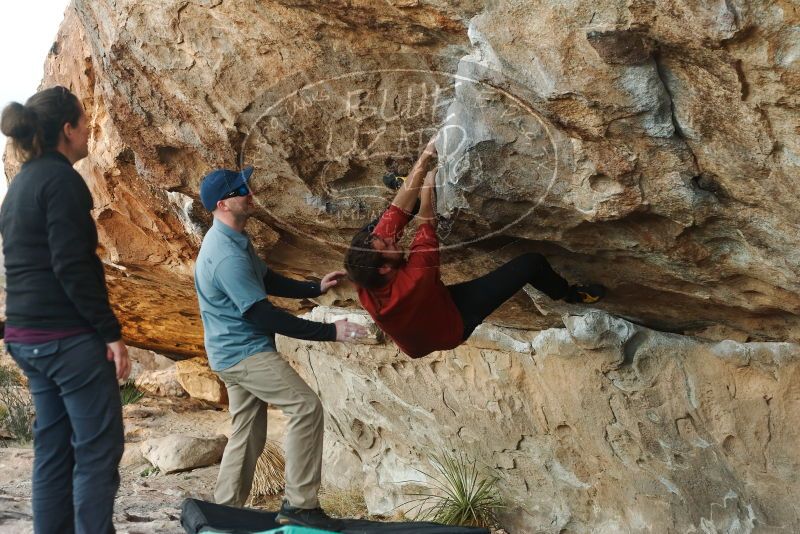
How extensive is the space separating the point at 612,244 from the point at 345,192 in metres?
1.58

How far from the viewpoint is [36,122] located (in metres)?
3.41

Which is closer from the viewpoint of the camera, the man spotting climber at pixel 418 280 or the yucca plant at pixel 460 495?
the man spotting climber at pixel 418 280

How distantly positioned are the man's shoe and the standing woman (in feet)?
3.27

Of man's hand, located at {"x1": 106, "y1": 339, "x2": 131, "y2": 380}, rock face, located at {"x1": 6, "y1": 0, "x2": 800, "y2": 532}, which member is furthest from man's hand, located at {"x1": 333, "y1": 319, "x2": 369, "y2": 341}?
man's hand, located at {"x1": 106, "y1": 339, "x2": 131, "y2": 380}

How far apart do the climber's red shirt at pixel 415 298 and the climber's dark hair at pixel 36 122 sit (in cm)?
163

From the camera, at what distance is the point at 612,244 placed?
4625 millimetres

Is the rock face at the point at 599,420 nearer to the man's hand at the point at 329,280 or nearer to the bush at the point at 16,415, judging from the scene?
the man's hand at the point at 329,280

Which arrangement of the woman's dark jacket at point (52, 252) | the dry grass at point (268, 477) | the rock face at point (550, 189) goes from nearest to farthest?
the woman's dark jacket at point (52, 252) → the rock face at point (550, 189) → the dry grass at point (268, 477)

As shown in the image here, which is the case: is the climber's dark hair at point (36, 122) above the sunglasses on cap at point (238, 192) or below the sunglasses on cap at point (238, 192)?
above

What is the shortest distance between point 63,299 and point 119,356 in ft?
0.97

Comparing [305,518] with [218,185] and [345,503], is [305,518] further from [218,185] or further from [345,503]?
[345,503]

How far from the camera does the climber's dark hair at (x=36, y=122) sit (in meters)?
3.40

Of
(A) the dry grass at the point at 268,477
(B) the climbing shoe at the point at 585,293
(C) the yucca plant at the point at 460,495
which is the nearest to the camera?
(B) the climbing shoe at the point at 585,293

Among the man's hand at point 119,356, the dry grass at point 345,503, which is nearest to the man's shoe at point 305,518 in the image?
the man's hand at point 119,356
